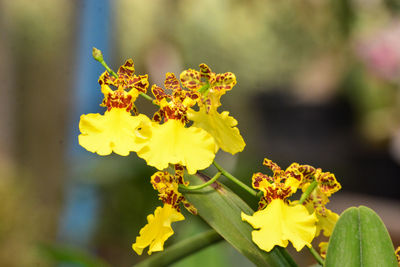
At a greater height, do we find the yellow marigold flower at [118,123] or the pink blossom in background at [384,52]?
the pink blossom in background at [384,52]

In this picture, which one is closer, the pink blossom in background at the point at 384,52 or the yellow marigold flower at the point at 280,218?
the yellow marigold flower at the point at 280,218

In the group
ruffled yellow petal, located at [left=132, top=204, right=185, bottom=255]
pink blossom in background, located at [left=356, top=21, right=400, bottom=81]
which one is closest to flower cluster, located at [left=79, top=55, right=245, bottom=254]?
ruffled yellow petal, located at [left=132, top=204, right=185, bottom=255]

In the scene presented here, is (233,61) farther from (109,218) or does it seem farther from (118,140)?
(118,140)

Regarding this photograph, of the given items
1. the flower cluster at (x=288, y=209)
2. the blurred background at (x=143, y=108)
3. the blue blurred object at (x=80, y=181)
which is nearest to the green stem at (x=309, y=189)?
the flower cluster at (x=288, y=209)

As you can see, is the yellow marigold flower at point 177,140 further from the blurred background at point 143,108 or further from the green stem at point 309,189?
the blurred background at point 143,108

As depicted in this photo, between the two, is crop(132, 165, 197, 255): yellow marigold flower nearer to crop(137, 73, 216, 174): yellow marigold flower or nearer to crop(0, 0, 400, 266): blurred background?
crop(137, 73, 216, 174): yellow marigold flower

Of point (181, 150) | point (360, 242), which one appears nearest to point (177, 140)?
point (181, 150)

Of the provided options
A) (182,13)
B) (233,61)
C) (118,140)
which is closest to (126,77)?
(118,140)
